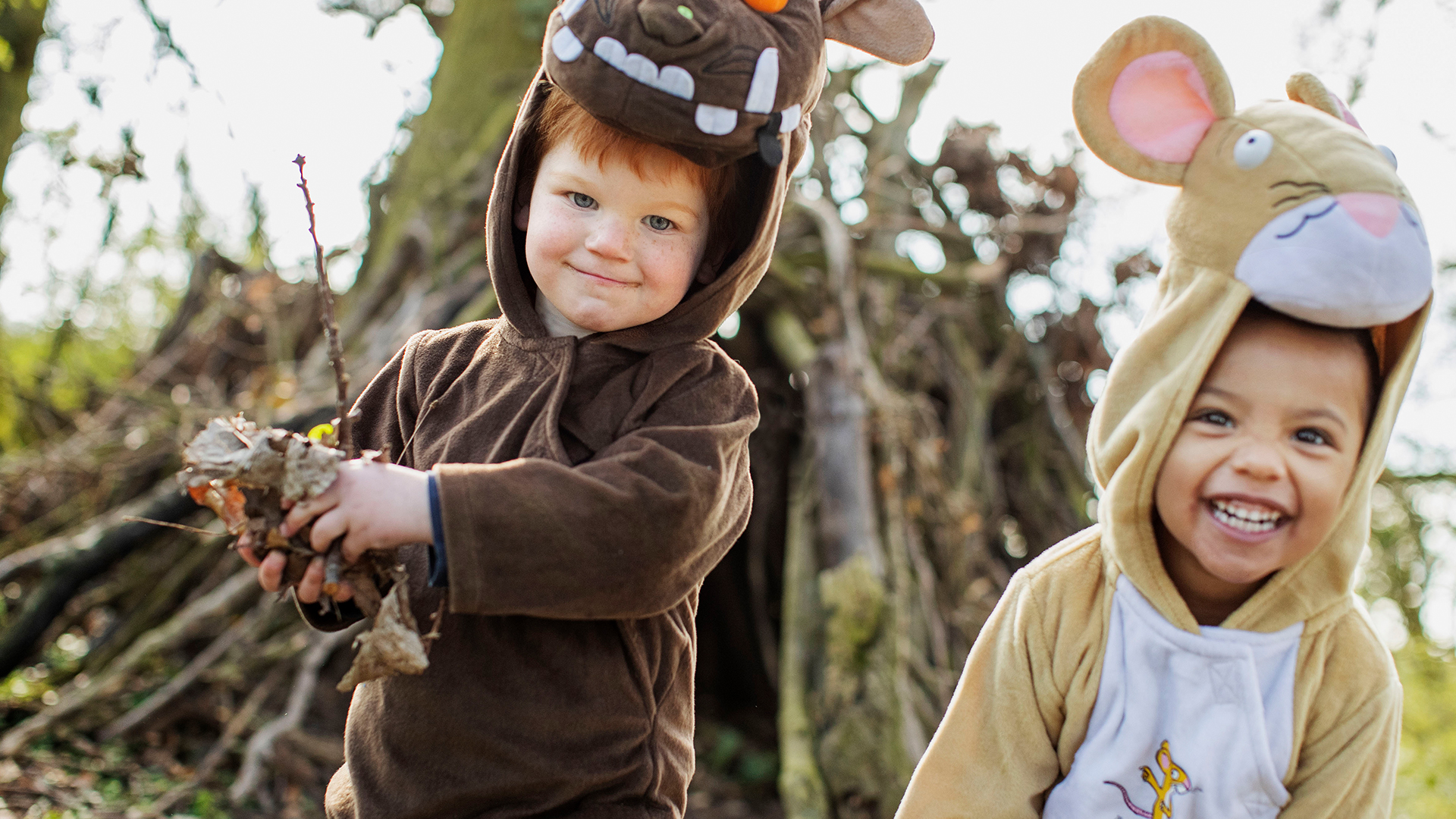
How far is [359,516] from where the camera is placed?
55.6 inches

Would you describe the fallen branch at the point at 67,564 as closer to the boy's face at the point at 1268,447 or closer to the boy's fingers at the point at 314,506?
the boy's fingers at the point at 314,506

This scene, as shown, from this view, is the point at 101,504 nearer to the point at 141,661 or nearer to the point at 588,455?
the point at 141,661

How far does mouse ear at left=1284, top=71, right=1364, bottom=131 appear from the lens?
1.73 meters

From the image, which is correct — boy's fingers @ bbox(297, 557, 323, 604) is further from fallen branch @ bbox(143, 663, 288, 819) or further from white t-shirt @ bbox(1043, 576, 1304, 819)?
fallen branch @ bbox(143, 663, 288, 819)

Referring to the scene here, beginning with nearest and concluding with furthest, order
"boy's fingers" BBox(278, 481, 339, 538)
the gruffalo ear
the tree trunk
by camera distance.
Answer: "boy's fingers" BBox(278, 481, 339, 538) → the gruffalo ear → the tree trunk

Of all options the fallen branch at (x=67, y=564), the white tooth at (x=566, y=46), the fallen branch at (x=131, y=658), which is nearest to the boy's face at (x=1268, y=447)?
the white tooth at (x=566, y=46)

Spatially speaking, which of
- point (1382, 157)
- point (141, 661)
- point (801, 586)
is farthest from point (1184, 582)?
point (141, 661)

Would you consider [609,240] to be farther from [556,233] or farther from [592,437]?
[592,437]

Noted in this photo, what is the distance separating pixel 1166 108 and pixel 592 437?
1044 millimetres

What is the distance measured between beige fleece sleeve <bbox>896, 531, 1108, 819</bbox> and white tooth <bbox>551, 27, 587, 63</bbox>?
45.1 inches

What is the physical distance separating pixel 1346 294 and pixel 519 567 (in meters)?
1.22

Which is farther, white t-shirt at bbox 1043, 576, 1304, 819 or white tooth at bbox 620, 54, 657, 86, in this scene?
white t-shirt at bbox 1043, 576, 1304, 819

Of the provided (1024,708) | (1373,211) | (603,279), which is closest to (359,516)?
(603,279)

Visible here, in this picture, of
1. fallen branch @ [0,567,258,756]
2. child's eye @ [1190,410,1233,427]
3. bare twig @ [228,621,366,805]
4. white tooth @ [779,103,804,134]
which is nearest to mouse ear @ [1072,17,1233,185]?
child's eye @ [1190,410,1233,427]
